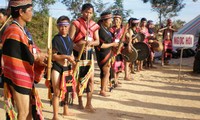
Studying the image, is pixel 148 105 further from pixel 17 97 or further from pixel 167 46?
pixel 167 46

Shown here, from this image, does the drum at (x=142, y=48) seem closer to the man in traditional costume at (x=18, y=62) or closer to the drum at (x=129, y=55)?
the drum at (x=129, y=55)

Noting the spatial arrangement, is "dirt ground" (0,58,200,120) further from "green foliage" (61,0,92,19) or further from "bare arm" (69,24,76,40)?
"green foliage" (61,0,92,19)

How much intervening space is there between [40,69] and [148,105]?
339 centimetres

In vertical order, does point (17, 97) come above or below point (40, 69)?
below

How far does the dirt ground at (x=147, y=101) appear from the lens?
5203mm

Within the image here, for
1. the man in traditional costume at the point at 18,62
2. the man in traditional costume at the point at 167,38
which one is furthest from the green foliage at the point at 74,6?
the man in traditional costume at the point at 18,62

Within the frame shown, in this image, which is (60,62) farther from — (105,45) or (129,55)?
(129,55)

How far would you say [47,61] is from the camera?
10.6ft

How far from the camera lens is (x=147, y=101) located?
635 cm

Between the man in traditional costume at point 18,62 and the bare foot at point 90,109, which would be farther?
the bare foot at point 90,109

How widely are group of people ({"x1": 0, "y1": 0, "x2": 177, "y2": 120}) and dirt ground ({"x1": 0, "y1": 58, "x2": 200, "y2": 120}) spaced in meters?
0.31

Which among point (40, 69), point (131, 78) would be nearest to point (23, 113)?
point (40, 69)

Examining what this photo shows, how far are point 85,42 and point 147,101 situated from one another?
2.31 m

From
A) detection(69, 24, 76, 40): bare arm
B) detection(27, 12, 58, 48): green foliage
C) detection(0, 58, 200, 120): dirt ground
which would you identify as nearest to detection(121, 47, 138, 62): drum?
detection(0, 58, 200, 120): dirt ground
